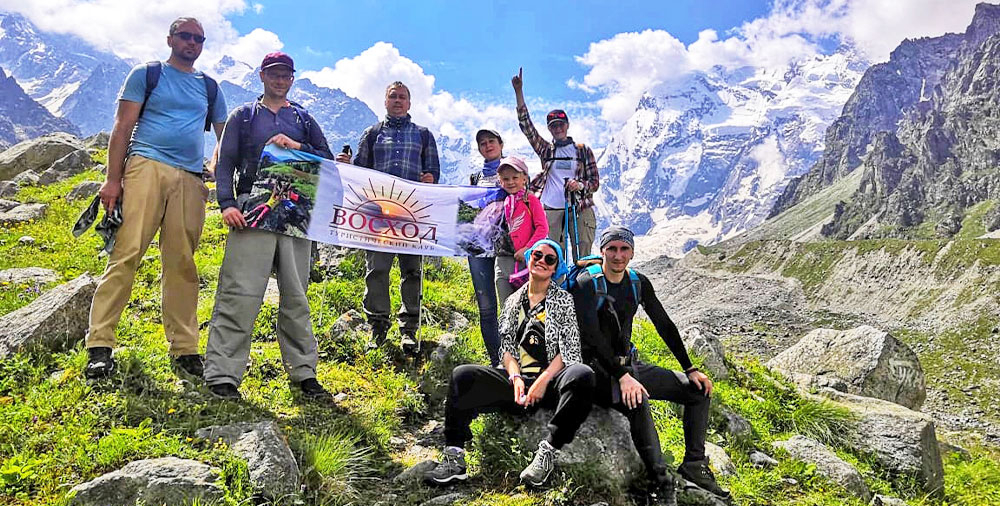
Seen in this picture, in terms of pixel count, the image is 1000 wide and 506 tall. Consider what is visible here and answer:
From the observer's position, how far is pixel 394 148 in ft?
29.1

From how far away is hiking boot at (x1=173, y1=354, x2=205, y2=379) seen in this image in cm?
693

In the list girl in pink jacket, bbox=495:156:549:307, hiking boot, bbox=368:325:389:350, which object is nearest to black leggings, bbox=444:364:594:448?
girl in pink jacket, bbox=495:156:549:307

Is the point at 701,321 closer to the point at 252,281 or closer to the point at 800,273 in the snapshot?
the point at 800,273

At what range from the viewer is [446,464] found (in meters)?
5.71

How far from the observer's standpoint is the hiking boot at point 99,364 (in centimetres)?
611

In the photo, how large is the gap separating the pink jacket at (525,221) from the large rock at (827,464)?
4699mm

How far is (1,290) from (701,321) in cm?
9291

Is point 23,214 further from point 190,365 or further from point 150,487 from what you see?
point 150,487

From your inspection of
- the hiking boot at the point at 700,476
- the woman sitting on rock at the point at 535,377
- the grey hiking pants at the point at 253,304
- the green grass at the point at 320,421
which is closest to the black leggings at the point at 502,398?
the woman sitting on rock at the point at 535,377

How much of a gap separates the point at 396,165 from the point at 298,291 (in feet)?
8.71

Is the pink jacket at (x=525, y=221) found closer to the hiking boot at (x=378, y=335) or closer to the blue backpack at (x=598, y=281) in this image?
the blue backpack at (x=598, y=281)

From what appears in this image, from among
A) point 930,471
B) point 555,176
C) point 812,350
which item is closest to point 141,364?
point 555,176

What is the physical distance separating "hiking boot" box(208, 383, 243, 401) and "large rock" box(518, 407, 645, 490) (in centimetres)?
324

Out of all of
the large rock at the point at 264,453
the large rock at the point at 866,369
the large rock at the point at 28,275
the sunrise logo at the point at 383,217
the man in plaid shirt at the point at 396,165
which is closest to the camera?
the large rock at the point at 264,453
